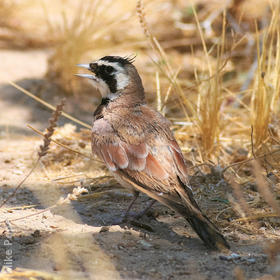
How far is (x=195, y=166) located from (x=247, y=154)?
86 cm

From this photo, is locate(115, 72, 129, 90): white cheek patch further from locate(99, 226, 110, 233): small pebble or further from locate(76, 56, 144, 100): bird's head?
locate(99, 226, 110, 233): small pebble

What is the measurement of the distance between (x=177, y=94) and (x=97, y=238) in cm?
194

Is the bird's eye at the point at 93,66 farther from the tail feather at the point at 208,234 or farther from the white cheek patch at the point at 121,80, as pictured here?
the tail feather at the point at 208,234

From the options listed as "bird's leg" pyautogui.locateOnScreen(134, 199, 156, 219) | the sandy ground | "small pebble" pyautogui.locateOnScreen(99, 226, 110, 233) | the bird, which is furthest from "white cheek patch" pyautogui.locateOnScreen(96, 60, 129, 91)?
"small pebble" pyautogui.locateOnScreen(99, 226, 110, 233)

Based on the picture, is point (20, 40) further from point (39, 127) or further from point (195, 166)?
point (195, 166)

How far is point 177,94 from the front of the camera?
4.95 metres

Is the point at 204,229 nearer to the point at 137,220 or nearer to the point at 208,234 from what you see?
the point at 208,234

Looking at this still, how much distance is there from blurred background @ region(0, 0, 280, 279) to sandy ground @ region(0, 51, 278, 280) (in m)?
0.05

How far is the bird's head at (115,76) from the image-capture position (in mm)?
4293

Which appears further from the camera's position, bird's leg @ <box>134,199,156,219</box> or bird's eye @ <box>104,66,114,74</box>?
bird's eye @ <box>104,66,114,74</box>

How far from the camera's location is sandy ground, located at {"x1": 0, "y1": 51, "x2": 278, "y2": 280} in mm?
3119

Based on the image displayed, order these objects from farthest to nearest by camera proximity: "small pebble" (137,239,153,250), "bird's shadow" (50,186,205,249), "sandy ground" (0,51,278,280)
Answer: "bird's shadow" (50,186,205,249) → "small pebble" (137,239,153,250) → "sandy ground" (0,51,278,280)

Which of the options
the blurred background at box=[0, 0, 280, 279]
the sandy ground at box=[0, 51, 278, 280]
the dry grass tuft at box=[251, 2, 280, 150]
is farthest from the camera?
the dry grass tuft at box=[251, 2, 280, 150]

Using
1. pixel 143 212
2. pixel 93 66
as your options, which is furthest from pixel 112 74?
pixel 143 212
